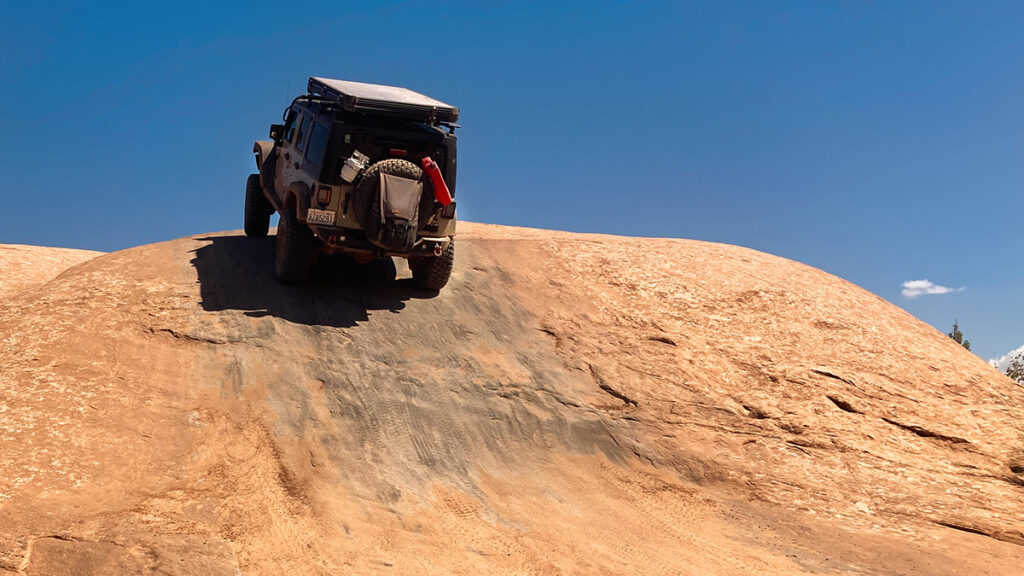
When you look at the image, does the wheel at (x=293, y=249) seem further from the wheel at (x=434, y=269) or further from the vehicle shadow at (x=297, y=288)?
the wheel at (x=434, y=269)

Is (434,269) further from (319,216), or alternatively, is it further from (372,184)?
(319,216)

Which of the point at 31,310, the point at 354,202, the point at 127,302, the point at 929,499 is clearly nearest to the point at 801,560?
the point at 929,499

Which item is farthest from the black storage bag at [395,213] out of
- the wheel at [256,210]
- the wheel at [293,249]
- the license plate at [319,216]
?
the wheel at [256,210]

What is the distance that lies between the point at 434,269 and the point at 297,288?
214 centimetres

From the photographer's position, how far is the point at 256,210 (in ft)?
46.8

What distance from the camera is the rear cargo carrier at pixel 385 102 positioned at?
425 inches

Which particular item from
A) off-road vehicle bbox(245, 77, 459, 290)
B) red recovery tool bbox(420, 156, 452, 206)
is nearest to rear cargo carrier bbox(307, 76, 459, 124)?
off-road vehicle bbox(245, 77, 459, 290)

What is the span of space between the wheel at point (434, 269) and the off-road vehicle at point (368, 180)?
0.07 ft

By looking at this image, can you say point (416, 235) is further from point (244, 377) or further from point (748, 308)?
point (748, 308)

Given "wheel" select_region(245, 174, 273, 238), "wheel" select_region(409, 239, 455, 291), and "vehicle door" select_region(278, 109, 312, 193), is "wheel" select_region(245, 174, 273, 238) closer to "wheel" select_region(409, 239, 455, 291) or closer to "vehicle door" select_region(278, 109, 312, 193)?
"vehicle door" select_region(278, 109, 312, 193)

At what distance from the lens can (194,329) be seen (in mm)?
10086

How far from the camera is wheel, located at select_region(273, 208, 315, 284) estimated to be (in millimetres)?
11367

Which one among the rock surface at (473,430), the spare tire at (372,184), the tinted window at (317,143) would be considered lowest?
the rock surface at (473,430)

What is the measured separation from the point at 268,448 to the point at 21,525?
8.18 ft
